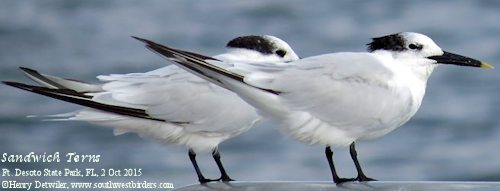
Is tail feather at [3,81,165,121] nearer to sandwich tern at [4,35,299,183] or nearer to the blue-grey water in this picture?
sandwich tern at [4,35,299,183]

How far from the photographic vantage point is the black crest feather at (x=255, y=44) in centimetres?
717

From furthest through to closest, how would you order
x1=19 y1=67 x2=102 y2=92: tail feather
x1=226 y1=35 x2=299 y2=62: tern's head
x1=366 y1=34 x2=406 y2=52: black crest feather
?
x1=226 y1=35 x2=299 y2=62: tern's head
x1=19 y1=67 x2=102 y2=92: tail feather
x1=366 y1=34 x2=406 y2=52: black crest feather

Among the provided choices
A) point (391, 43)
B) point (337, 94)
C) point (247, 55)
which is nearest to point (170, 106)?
point (247, 55)

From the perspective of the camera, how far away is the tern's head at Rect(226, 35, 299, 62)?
281 inches

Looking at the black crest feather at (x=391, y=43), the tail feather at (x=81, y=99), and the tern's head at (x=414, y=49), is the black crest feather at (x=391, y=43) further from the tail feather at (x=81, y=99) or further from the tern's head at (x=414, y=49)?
the tail feather at (x=81, y=99)

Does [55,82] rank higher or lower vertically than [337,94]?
higher

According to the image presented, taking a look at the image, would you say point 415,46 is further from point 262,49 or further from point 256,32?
point 256,32

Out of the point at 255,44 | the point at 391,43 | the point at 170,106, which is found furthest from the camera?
the point at 255,44

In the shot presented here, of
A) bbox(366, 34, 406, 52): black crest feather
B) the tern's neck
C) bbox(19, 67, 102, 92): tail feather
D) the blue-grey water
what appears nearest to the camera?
bbox(366, 34, 406, 52): black crest feather

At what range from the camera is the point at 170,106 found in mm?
6973

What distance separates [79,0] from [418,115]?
5825 millimetres

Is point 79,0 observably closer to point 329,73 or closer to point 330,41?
point 330,41

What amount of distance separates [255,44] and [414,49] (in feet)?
3.06

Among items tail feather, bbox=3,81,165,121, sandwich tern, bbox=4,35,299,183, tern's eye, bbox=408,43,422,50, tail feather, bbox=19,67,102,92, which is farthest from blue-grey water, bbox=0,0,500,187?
tern's eye, bbox=408,43,422,50
